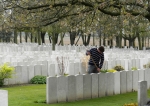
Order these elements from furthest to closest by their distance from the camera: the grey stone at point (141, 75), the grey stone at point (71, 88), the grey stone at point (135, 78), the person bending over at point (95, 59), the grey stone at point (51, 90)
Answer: the grey stone at point (141, 75) < the grey stone at point (135, 78) < the person bending over at point (95, 59) < the grey stone at point (71, 88) < the grey stone at point (51, 90)

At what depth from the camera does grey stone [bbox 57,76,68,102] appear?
9.63m

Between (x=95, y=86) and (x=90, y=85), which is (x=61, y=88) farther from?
(x=95, y=86)

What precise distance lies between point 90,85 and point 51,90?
5.18ft

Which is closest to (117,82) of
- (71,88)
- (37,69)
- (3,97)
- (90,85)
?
(90,85)

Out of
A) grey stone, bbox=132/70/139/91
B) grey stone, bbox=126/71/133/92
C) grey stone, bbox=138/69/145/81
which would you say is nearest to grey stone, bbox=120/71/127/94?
grey stone, bbox=126/71/133/92

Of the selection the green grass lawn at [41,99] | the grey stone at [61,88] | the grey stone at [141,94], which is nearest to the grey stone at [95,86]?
the green grass lawn at [41,99]

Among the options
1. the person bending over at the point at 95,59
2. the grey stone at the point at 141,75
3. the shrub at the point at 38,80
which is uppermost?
the person bending over at the point at 95,59

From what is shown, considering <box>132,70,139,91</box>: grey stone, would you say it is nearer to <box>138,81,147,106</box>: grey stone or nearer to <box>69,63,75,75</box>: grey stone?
<box>69,63,75,75</box>: grey stone

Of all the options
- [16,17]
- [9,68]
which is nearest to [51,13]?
[16,17]

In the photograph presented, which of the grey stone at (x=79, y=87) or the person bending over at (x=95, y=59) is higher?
the person bending over at (x=95, y=59)

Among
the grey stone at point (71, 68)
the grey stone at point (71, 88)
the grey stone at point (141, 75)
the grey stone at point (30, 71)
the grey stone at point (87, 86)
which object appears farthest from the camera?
the grey stone at point (71, 68)

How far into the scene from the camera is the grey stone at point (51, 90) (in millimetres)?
9406

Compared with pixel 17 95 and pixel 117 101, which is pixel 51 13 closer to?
pixel 17 95

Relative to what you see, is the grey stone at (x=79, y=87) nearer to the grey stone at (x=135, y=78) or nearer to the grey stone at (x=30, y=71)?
the grey stone at (x=135, y=78)
